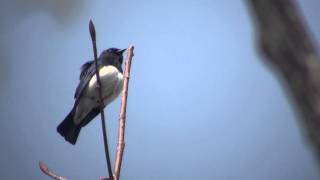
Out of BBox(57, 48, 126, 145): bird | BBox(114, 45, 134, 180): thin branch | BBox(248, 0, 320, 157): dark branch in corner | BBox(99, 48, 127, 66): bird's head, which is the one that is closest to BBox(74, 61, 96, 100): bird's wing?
BBox(57, 48, 126, 145): bird

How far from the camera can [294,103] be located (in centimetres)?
89

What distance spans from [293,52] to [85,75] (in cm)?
557

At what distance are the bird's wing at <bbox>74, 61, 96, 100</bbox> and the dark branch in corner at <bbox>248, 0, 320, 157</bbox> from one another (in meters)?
5.32

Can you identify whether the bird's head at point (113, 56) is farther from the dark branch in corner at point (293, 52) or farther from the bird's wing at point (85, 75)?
the dark branch in corner at point (293, 52)

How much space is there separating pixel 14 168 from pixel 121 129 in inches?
738

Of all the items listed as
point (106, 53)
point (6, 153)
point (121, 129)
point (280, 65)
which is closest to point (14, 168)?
point (6, 153)

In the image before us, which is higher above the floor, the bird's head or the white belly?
the bird's head

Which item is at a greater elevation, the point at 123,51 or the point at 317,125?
the point at 123,51

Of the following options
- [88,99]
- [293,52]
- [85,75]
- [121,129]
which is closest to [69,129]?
[88,99]

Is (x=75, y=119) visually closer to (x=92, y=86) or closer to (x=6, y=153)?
(x=92, y=86)

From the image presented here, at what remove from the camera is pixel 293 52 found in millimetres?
914

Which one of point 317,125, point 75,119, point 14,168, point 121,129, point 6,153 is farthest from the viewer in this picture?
point 6,153

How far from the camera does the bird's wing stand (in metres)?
6.23

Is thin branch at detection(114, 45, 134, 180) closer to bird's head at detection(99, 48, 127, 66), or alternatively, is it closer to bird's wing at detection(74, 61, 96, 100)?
bird's wing at detection(74, 61, 96, 100)
